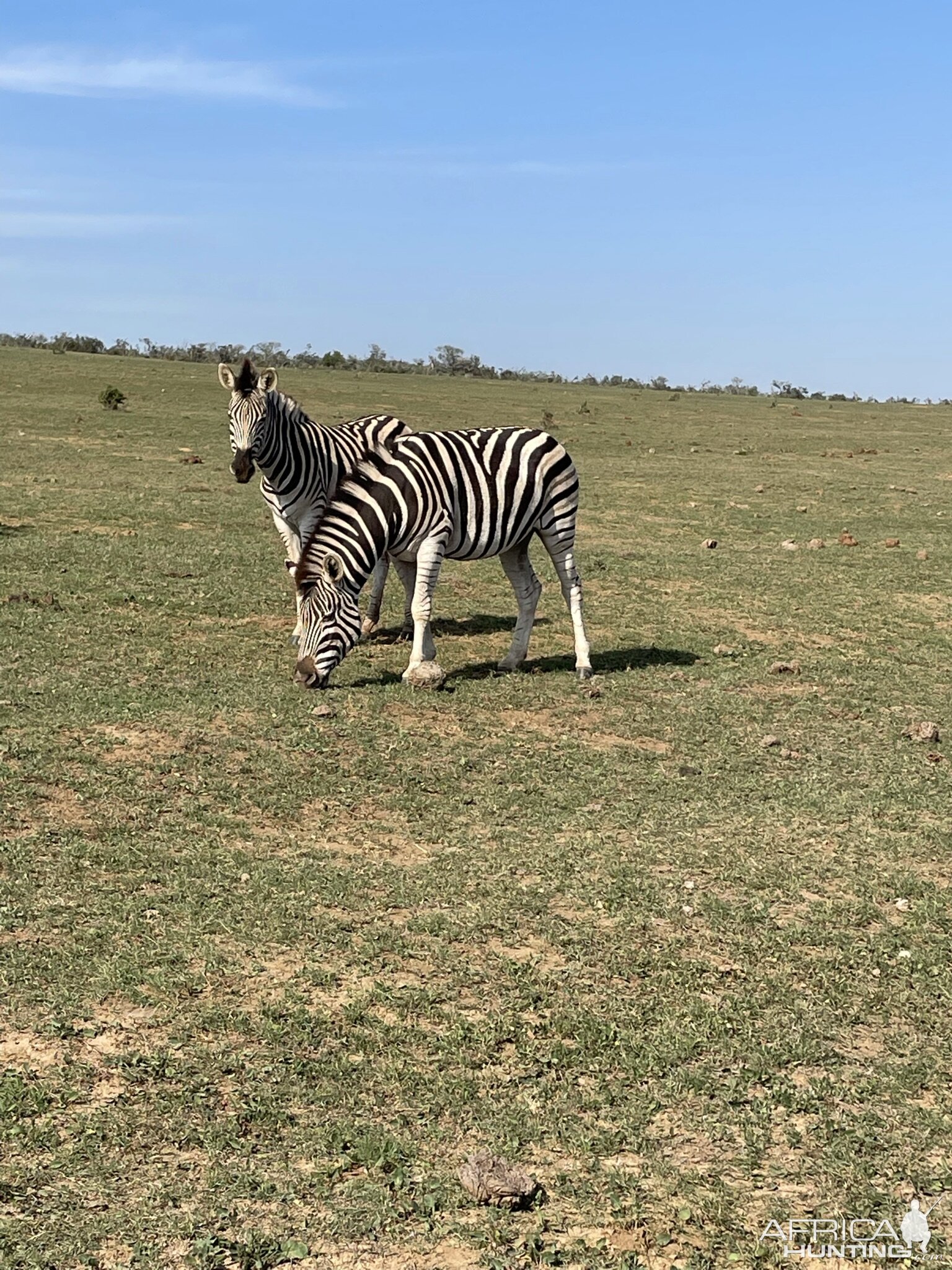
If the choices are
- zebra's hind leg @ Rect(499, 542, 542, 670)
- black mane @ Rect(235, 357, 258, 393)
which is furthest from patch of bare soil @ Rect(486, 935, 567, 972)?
black mane @ Rect(235, 357, 258, 393)

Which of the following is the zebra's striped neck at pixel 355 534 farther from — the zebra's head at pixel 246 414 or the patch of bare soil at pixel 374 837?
the patch of bare soil at pixel 374 837

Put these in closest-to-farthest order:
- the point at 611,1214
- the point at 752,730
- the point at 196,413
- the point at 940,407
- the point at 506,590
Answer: the point at 611,1214
the point at 752,730
the point at 506,590
the point at 196,413
the point at 940,407

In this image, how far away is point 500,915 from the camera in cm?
529

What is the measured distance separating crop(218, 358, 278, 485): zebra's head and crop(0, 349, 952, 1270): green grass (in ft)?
4.76

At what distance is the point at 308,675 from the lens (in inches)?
332

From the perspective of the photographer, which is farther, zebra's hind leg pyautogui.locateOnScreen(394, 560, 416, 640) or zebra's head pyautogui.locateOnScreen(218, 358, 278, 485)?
zebra's head pyautogui.locateOnScreen(218, 358, 278, 485)

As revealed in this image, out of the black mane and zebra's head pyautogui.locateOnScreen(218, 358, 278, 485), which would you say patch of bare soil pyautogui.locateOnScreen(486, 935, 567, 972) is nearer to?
zebra's head pyautogui.locateOnScreen(218, 358, 278, 485)

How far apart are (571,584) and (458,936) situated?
4950 mm

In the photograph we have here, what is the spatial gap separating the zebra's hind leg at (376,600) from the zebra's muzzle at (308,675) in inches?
81.1

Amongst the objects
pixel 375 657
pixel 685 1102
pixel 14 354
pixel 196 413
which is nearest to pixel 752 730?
pixel 375 657

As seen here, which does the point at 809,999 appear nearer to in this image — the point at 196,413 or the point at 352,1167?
the point at 352,1167

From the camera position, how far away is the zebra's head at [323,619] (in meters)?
8.41

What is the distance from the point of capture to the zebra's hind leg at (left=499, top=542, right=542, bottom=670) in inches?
376

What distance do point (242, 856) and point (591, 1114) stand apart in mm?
2390
